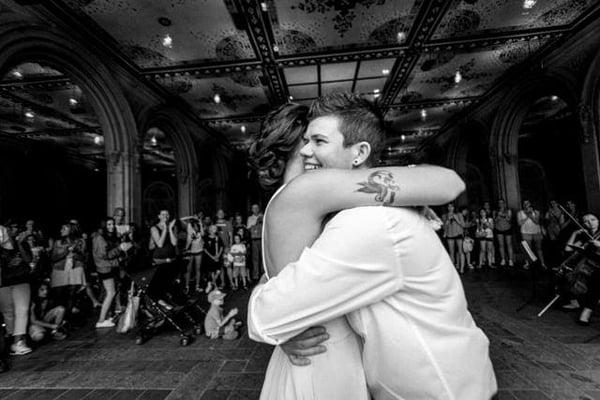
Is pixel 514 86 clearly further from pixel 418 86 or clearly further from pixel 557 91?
pixel 418 86

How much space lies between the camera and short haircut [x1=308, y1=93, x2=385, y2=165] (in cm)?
101

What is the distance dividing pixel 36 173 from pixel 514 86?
19951 mm

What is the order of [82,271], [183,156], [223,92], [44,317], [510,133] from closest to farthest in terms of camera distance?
[44,317]
[82,271]
[223,92]
[510,133]
[183,156]

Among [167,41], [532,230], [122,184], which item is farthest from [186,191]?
[532,230]

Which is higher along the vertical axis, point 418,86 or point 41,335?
point 418,86

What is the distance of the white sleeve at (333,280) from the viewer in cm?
70

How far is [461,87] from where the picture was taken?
9781mm

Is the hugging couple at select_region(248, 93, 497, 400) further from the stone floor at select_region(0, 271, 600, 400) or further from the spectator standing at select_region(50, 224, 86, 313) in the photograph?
the spectator standing at select_region(50, 224, 86, 313)

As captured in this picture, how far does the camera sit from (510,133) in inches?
404

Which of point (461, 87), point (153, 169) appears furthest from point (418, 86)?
point (153, 169)

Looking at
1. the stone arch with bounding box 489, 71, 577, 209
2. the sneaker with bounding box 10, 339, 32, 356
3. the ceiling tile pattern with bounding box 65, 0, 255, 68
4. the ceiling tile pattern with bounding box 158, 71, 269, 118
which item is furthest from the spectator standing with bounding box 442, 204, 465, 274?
the sneaker with bounding box 10, 339, 32, 356

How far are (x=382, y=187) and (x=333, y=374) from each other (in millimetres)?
519

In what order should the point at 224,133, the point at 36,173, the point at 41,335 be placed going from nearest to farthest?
the point at 41,335, the point at 224,133, the point at 36,173

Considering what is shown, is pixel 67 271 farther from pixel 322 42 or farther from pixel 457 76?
pixel 457 76
